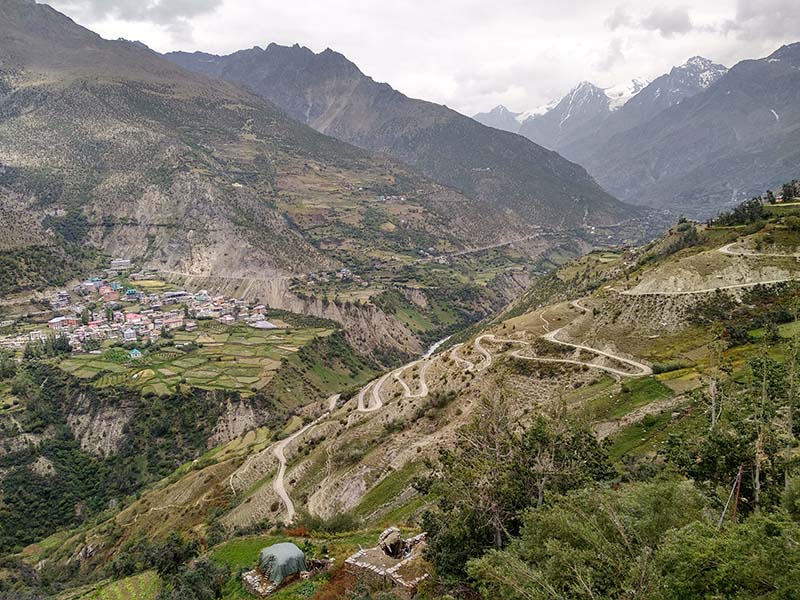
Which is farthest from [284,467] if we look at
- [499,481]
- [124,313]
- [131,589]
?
[124,313]

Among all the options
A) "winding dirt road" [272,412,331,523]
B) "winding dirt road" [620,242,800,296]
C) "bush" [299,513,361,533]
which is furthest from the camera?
"winding dirt road" [620,242,800,296]

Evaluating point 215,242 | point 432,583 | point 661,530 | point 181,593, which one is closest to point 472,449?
point 432,583

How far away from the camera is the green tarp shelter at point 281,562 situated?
2919 cm

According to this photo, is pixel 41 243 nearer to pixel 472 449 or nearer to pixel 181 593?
pixel 181 593

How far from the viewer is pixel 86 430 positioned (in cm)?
8912

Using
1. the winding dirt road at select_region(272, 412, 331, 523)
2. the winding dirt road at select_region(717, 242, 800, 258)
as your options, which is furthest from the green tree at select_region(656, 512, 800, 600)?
the winding dirt road at select_region(717, 242, 800, 258)

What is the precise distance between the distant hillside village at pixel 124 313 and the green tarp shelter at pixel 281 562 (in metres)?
97.0

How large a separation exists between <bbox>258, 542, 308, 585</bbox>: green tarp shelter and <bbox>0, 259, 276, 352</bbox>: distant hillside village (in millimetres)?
97040

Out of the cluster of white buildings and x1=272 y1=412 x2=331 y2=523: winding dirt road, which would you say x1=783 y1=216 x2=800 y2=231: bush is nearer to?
x1=272 y1=412 x2=331 y2=523: winding dirt road

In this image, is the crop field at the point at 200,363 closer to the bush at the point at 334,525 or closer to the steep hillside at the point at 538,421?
the steep hillside at the point at 538,421

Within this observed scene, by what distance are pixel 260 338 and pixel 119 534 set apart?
6344 cm

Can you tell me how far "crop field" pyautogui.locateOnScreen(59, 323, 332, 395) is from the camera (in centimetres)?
9600

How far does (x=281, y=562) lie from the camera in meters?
29.4

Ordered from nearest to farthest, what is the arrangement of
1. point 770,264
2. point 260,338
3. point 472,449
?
point 472,449, point 770,264, point 260,338
